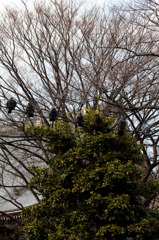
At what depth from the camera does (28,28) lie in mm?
9430

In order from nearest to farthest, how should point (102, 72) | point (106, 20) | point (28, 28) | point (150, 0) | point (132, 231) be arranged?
point (150, 0) → point (132, 231) → point (102, 72) → point (106, 20) → point (28, 28)

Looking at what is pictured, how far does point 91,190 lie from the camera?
21.4 ft

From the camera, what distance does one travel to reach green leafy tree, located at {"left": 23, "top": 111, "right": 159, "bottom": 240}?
6.03 meters

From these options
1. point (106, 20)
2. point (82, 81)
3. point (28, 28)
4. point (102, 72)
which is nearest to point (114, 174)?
point (102, 72)

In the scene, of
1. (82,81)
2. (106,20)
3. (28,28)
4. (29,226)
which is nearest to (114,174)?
(29,226)

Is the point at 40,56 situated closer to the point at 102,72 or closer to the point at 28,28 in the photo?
the point at 28,28

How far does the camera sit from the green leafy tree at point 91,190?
6.03 meters

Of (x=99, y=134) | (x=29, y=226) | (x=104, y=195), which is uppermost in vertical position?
(x=99, y=134)

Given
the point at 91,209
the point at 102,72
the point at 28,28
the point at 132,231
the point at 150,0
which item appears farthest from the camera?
the point at 28,28

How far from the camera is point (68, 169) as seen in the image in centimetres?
684

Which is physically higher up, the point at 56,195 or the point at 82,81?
the point at 82,81

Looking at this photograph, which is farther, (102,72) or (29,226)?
(102,72)

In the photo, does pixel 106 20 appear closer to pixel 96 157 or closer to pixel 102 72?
pixel 102 72

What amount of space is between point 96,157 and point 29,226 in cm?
251
